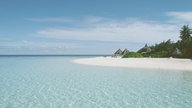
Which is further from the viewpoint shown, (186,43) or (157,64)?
(186,43)

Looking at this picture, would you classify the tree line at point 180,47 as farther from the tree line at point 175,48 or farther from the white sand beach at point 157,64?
the white sand beach at point 157,64

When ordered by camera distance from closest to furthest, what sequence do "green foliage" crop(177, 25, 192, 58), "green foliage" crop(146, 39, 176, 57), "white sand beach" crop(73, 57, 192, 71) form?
"white sand beach" crop(73, 57, 192, 71)
"green foliage" crop(177, 25, 192, 58)
"green foliage" crop(146, 39, 176, 57)

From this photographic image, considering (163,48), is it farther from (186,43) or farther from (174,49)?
(186,43)

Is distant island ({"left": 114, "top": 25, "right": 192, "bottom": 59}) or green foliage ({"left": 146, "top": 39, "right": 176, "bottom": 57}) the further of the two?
green foliage ({"left": 146, "top": 39, "right": 176, "bottom": 57})

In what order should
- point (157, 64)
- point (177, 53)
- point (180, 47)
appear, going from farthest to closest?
point (180, 47), point (177, 53), point (157, 64)

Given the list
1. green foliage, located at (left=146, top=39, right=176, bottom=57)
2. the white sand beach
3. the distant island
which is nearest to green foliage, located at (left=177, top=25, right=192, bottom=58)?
the distant island

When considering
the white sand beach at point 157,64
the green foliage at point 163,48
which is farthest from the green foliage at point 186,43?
the white sand beach at point 157,64

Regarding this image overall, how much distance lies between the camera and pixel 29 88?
1731cm

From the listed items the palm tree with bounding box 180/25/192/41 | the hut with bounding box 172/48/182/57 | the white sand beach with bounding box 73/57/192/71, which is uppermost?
the palm tree with bounding box 180/25/192/41

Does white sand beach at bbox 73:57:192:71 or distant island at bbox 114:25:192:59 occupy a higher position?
distant island at bbox 114:25:192:59

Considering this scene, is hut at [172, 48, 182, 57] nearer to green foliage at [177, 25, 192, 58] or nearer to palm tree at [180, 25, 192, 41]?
green foliage at [177, 25, 192, 58]

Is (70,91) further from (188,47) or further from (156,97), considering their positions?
(188,47)

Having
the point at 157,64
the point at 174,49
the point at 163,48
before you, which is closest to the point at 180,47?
the point at 174,49

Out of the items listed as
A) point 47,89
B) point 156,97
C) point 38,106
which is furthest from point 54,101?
point 156,97
